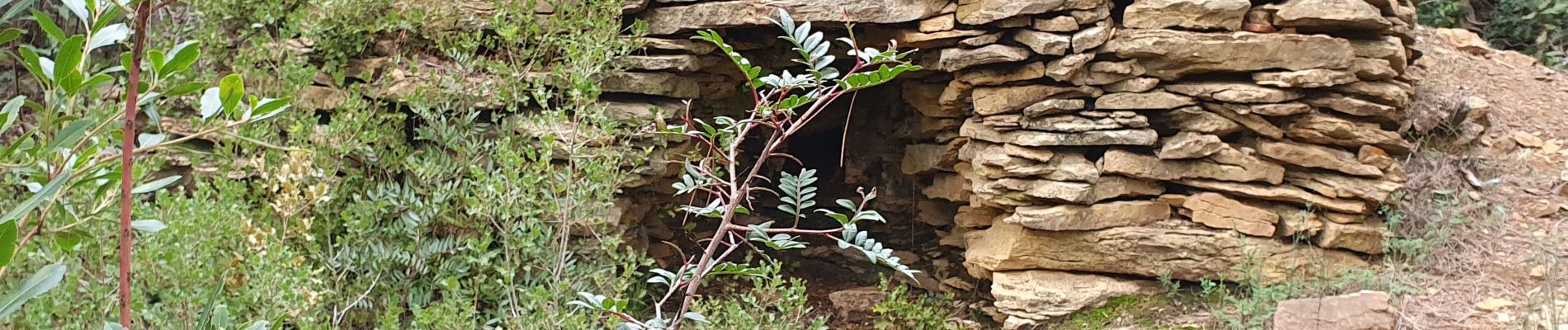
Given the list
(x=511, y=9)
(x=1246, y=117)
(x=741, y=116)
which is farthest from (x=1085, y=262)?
(x=511, y=9)

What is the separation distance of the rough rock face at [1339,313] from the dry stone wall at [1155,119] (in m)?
0.38

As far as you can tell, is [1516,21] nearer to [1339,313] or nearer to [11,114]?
[1339,313]

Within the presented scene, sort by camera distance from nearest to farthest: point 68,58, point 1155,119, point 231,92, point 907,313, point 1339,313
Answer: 1. point 68,58
2. point 231,92
3. point 1339,313
4. point 1155,119
5. point 907,313

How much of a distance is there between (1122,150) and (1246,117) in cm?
52

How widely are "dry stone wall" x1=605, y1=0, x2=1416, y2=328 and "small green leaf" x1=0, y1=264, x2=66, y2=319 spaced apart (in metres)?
3.32

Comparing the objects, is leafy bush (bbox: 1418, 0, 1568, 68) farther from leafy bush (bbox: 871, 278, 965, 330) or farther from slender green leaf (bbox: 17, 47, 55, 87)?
slender green leaf (bbox: 17, 47, 55, 87)

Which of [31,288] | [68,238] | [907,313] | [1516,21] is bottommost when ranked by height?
[907,313]

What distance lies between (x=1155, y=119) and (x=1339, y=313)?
1.04 meters

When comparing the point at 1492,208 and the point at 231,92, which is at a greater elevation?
the point at 231,92

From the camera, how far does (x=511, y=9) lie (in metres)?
4.03

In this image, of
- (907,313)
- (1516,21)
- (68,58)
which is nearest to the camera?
(68,58)

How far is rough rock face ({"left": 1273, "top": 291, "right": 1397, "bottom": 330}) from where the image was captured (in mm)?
3670

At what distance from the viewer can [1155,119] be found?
14.1 ft

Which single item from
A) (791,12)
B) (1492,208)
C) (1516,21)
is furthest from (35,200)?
(1516,21)
